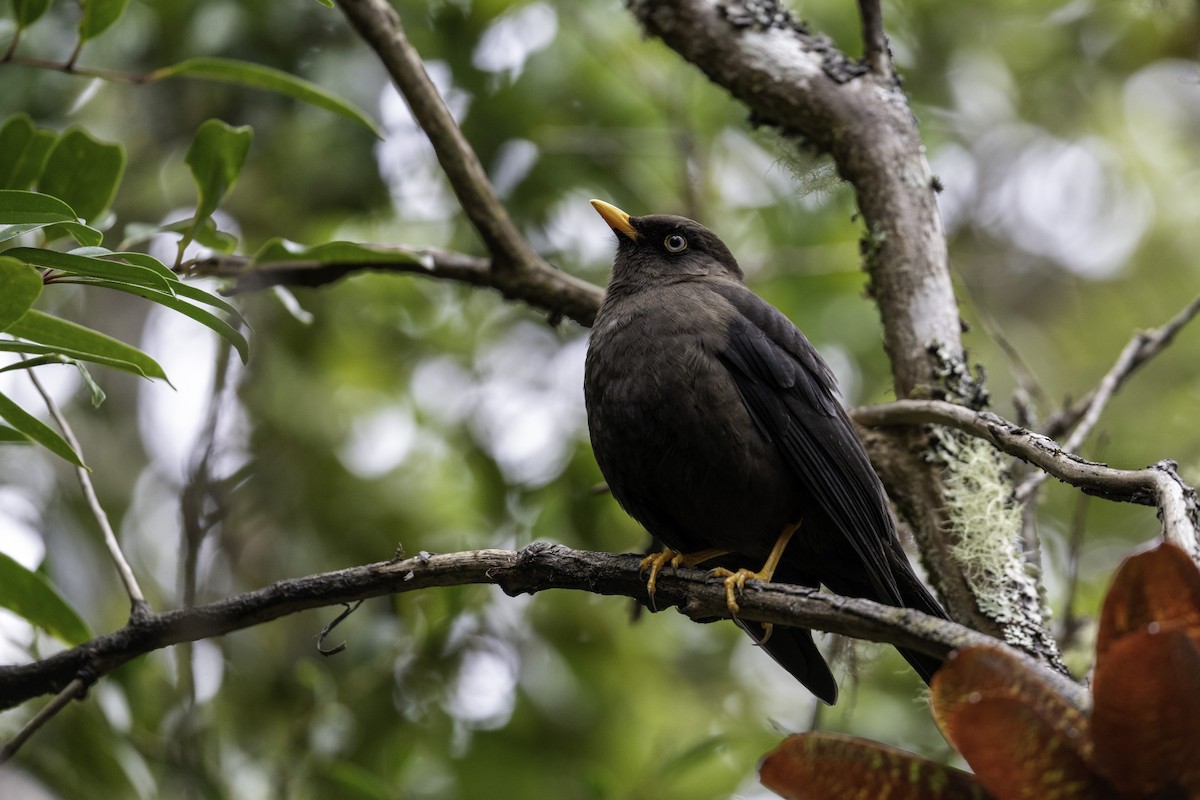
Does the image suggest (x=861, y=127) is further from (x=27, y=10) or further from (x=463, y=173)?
(x=27, y=10)

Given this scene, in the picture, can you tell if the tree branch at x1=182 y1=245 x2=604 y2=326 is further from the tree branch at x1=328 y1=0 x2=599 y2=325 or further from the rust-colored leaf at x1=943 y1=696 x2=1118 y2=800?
the rust-colored leaf at x1=943 y1=696 x2=1118 y2=800

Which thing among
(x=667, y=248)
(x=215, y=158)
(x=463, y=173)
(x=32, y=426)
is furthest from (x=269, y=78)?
(x=667, y=248)

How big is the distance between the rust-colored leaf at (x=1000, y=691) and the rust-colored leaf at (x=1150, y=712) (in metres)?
0.06

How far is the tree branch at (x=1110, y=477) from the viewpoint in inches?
94.7

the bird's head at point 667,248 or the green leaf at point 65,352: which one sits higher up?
the bird's head at point 667,248

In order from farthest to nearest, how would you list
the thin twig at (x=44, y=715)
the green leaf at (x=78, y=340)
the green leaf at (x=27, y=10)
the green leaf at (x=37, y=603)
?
the green leaf at (x=27, y=10)
the green leaf at (x=37, y=603)
the green leaf at (x=78, y=340)
the thin twig at (x=44, y=715)

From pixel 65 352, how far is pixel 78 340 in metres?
0.06

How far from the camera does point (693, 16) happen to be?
4.42 m

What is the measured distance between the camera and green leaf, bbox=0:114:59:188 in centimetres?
331

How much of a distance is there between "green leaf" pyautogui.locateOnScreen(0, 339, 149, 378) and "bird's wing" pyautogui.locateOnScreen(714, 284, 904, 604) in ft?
6.50

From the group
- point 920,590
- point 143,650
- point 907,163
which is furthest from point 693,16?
point 143,650

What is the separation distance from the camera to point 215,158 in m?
3.61

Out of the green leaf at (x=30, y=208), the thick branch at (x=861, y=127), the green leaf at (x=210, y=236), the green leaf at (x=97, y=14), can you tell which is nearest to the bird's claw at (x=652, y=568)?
the thick branch at (x=861, y=127)

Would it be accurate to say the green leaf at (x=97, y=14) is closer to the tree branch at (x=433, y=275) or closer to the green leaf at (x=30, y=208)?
the tree branch at (x=433, y=275)
